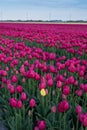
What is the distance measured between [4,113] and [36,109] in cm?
51

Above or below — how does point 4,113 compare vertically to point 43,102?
below

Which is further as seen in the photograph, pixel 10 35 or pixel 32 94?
pixel 10 35

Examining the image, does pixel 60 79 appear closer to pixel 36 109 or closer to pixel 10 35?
pixel 36 109

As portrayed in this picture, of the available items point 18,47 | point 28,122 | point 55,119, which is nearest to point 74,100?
point 55,119

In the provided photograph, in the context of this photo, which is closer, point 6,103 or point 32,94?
point 6,103

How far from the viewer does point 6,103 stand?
493 cm

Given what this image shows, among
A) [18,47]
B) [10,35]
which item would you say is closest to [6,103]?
[18,47]

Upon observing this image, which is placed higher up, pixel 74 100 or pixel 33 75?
pixel 33 75

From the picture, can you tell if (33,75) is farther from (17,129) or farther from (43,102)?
(17,129)

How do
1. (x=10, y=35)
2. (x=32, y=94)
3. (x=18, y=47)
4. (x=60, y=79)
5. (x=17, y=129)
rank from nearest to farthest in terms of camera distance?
(x=17, y=129) < (x=60, y=79) < (x=32, y=94) < (x=18, y=47) < (x=10, y=35)

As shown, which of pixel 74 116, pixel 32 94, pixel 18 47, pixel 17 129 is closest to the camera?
pixel 17 129

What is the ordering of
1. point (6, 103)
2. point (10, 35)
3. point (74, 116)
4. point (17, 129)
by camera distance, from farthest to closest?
point (10, 35) < point (6, 103) < point (74, 116) < point (17, 129)

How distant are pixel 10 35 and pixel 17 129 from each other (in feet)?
42.3

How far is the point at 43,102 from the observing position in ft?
14.8
